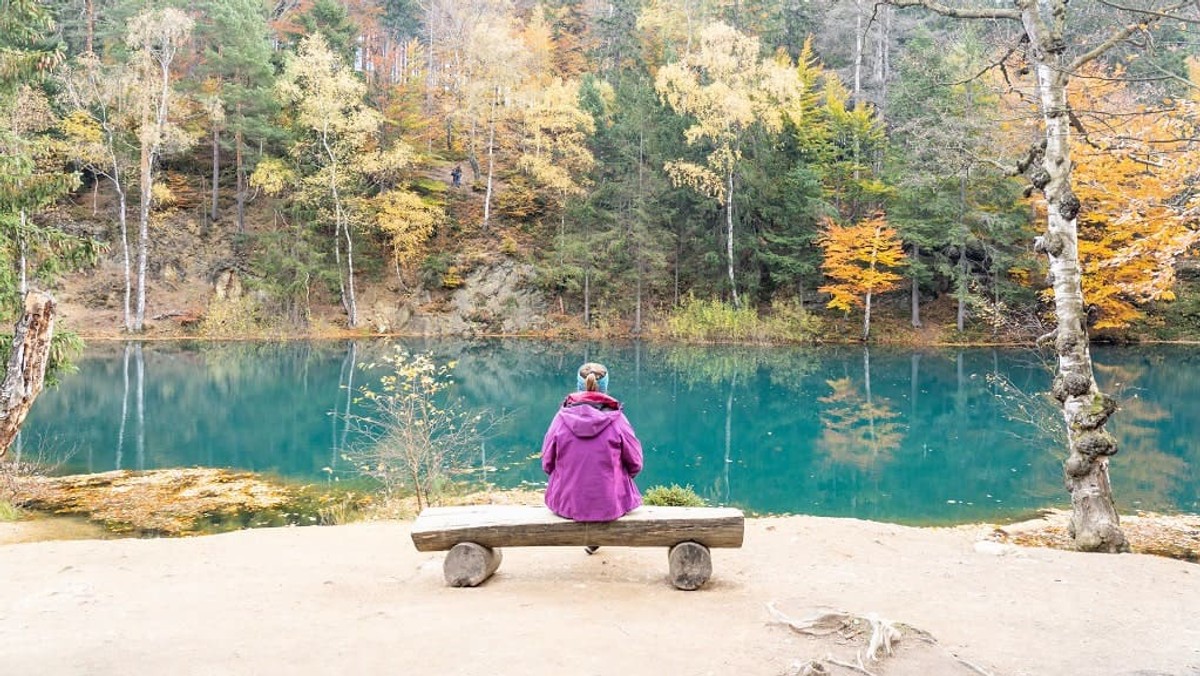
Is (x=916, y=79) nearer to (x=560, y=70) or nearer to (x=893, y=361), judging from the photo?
(x=893, y=361)

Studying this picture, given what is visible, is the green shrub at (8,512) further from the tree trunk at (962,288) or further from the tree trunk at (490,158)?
the tree trunk at (962,288)

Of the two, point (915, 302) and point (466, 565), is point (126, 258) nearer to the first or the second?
point (466, 565)

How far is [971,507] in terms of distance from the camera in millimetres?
9461

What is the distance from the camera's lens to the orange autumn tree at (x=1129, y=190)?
16.4 feet

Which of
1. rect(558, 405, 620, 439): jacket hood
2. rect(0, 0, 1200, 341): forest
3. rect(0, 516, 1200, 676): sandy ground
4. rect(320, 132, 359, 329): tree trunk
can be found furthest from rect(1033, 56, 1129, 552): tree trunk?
rect(320, 132, 359, 329): tree trunk

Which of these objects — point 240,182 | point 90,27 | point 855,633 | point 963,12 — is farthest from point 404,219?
point 855,633

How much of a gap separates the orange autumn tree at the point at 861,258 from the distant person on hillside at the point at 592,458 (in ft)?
76.5

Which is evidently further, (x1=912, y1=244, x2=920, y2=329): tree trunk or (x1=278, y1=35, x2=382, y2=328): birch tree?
(x1=912, y1=244, x2=920, y2=329): tree trunk

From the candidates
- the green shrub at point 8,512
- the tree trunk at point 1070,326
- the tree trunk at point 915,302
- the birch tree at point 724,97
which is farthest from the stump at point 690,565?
the tree trunk at point 915,302

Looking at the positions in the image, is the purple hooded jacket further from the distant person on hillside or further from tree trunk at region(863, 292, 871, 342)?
tree trunk at region(863, 292, 871, 342)

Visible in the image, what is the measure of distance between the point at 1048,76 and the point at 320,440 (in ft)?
37.9

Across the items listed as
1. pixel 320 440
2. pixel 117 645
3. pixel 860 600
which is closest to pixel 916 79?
pixel 320 440

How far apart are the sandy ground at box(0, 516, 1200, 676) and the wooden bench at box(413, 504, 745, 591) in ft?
0.42

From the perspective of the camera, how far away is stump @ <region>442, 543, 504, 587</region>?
4488 mm
